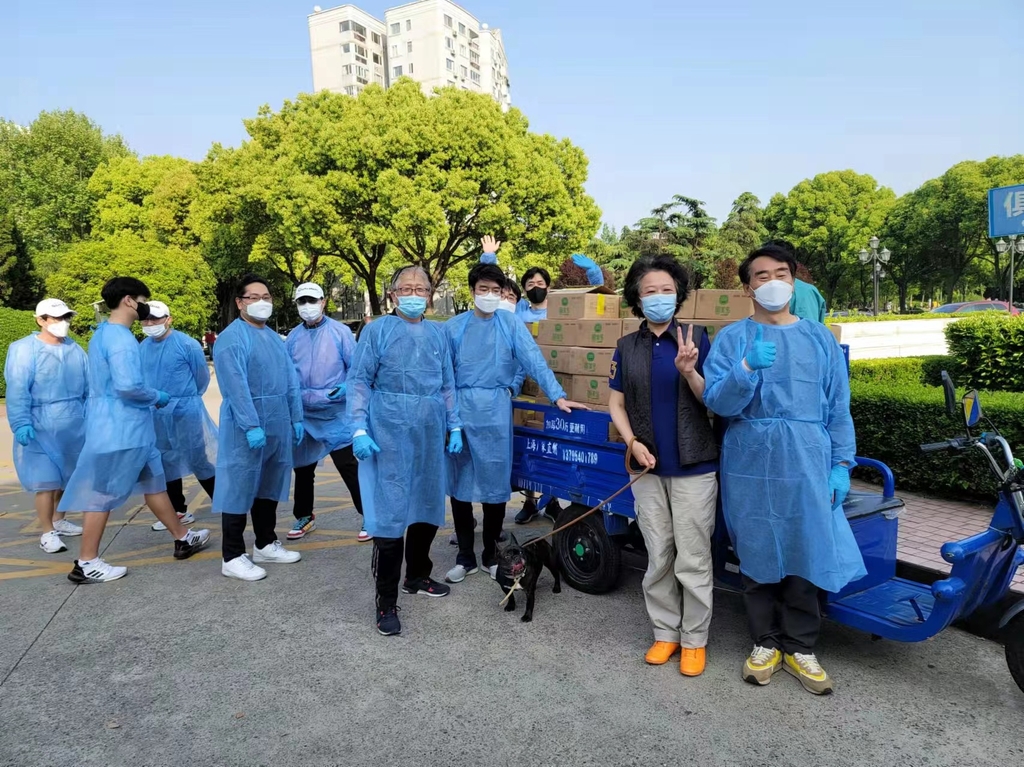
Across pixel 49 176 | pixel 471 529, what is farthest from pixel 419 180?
pixel 49 176

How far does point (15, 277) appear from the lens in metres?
24.5

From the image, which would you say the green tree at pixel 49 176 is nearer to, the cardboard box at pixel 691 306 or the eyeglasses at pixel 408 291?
the eyeglasses at pixel 408 291

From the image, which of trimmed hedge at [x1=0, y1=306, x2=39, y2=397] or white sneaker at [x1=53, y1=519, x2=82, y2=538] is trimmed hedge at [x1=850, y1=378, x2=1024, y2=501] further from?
trimmed hedge at [x1=0, y1=306, x2=39, y2=397]

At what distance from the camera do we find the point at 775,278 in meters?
2.98

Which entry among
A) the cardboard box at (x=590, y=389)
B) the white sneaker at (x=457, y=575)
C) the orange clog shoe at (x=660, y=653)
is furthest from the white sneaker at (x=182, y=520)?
the orange clog shoe at (x=660, y=653)

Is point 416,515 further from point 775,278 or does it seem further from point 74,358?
point 74,358

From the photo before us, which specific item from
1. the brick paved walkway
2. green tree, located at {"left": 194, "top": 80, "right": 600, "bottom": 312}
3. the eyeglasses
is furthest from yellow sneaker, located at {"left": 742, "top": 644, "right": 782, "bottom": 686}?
green tree, located at {"left": 194, "top": 80, "right": 600, "bottom": 312}

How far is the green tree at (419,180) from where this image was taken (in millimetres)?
21250

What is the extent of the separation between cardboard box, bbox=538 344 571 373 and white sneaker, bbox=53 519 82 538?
411 centimetres

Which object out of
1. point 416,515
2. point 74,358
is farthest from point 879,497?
point 74,358

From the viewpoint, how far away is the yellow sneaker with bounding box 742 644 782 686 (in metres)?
3.02

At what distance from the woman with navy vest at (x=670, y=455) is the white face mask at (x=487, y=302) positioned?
1.08m

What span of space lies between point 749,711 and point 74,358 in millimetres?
5200

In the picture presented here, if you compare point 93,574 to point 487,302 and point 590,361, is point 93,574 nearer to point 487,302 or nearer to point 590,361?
point 487,302
